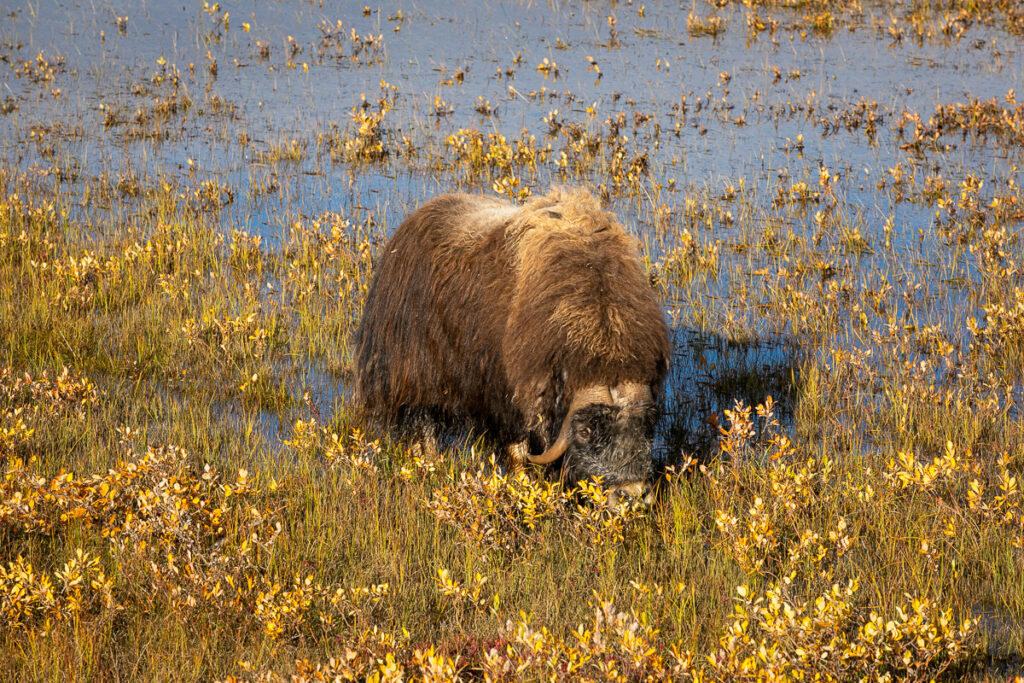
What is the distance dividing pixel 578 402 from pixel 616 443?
0.83 feet

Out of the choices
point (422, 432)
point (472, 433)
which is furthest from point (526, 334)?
point (422, 432)

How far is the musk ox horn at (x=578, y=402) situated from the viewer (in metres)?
4.49

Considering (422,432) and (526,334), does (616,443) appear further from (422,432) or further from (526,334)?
(422,432)

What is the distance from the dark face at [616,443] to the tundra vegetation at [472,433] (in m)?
0.17

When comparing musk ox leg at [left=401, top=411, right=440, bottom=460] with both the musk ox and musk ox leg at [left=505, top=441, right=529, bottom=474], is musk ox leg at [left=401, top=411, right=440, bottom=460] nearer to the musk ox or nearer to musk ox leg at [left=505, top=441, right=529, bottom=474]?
the musk ox

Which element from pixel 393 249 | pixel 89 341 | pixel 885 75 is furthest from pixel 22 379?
pixel 885 75

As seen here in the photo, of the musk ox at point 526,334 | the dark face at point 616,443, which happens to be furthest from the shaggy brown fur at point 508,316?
the dark face at point 616,443

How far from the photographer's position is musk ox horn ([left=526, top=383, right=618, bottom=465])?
449 centimetres

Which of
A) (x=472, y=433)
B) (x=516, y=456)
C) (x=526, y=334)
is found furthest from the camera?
(x=472, y=433)

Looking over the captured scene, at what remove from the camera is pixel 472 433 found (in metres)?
5.42

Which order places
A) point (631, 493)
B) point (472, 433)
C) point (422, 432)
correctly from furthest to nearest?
point (422, 432) < point (472, 433) < point (631, 493)

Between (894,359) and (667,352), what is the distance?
2.96 m

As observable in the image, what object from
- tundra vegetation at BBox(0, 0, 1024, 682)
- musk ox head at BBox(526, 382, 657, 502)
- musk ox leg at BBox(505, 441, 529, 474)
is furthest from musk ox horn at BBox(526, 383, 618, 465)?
musk ox leg at BBox(505, 441, 529, 474)

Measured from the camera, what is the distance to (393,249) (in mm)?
5785
